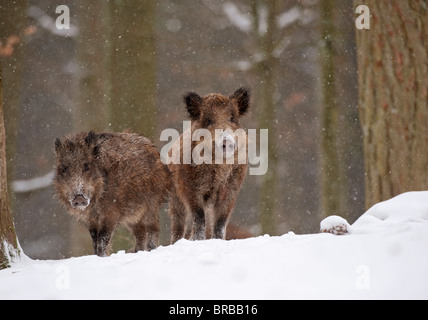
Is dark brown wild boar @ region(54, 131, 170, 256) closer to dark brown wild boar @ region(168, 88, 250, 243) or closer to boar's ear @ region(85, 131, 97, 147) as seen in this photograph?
boar's ear @ region(85, 131, 97, 147)

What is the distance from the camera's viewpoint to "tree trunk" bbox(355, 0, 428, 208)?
742cm

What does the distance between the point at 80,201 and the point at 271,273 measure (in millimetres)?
3369

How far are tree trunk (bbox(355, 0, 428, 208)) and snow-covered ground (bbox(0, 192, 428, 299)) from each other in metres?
2.91

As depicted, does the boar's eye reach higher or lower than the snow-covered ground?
higher

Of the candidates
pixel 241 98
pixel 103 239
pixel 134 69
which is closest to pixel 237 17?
pixel 134 69

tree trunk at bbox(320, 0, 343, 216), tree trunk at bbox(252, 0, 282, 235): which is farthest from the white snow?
tree trunk at bbox(320, 0, 343, 216)

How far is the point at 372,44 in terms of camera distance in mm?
7691

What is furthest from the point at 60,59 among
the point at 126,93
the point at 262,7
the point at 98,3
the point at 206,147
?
the point at 206,147

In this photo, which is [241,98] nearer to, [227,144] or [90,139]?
[227,144]

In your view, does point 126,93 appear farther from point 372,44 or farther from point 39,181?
point 372,44

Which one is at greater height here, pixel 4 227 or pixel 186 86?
pixel 186 86

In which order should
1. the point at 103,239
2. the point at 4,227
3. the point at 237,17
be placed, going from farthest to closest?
the point at 237,17 → the point at 103,239 → the point at 4,227

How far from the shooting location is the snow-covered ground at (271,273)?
11.5ft

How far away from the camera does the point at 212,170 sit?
23.9 feet
